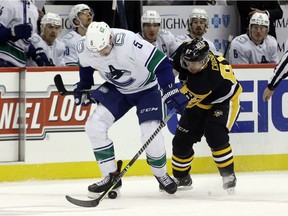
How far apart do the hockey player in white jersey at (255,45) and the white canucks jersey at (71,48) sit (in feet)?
4.34

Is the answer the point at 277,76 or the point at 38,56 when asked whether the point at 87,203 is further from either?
the point at 38,56

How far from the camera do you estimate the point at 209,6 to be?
28.2ft

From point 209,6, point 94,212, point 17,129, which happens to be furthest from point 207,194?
point 209,6

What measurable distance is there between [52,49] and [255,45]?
1760 mm

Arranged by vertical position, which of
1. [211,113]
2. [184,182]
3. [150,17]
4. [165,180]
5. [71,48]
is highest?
[150,17]

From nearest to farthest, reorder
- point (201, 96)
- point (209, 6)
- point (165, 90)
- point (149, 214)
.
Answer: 1. point (149, 214)
2. point (165, 90)
3. point (201, 96)
4. point (209, 6)

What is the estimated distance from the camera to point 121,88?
20.3 feet

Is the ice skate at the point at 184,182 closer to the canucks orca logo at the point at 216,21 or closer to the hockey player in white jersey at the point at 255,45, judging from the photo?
the hockey player in white jersey at the point at 255,45

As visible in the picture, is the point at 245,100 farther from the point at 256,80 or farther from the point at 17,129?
the point at 17,129

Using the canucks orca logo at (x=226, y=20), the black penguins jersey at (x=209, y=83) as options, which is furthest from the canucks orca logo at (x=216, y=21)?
the black penguins jersey at (x=209, y=83)

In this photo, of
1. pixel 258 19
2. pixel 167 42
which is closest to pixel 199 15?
pixel 167 42

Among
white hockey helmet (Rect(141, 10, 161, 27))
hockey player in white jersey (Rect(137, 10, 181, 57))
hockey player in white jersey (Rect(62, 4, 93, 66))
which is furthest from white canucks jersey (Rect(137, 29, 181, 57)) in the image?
hockey player in white jersey (Rect(62, 4, 93, 66))

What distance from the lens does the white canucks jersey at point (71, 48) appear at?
312 inches

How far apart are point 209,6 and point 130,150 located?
6.11 ft
